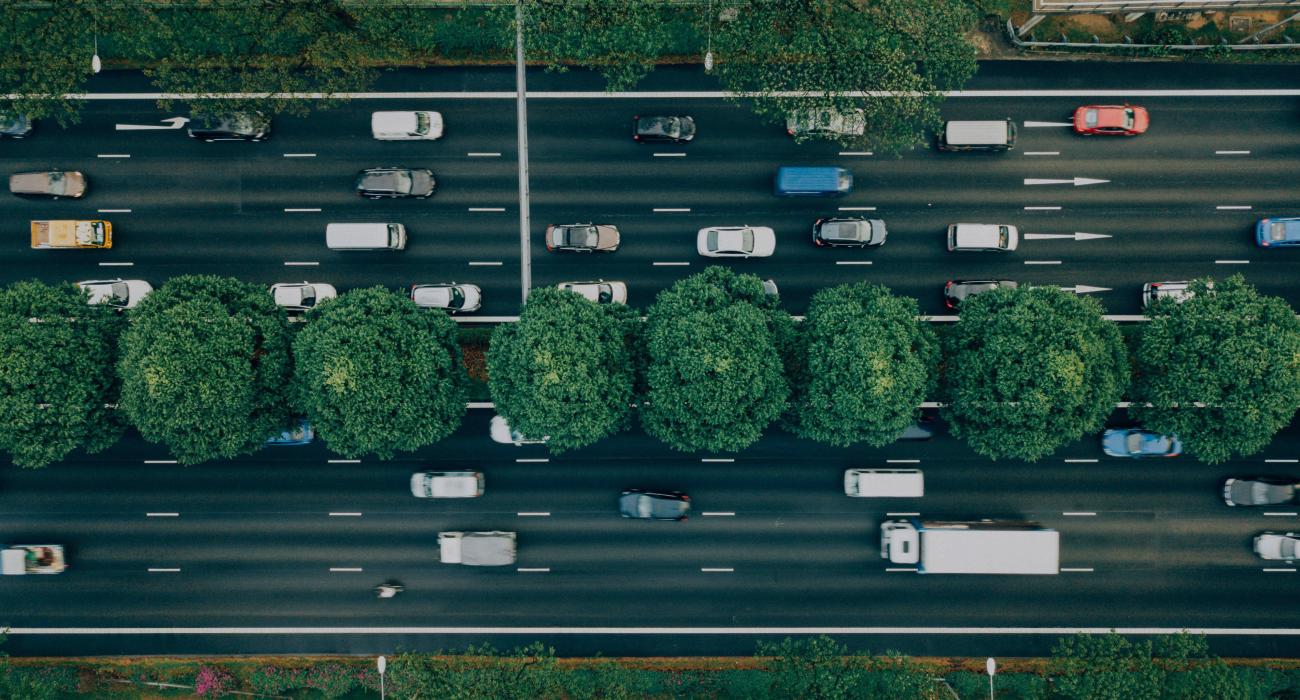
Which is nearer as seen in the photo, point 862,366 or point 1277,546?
point 862,366

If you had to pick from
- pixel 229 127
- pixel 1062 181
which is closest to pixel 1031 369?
pixel 1062 181

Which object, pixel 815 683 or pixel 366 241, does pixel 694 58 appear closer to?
pixel 366 241

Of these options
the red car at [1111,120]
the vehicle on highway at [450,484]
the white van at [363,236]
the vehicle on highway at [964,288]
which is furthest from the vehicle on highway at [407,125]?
the red car at [1111,120]

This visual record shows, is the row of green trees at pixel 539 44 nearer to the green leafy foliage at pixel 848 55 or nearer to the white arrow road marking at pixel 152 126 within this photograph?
the green leafy foliage at pixel 848 55

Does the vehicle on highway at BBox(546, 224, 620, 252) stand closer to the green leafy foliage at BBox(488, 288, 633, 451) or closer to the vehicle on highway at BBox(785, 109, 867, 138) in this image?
the green leafy foliage at BBox(488, 288, 633, 451)

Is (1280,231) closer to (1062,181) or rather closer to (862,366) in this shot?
(1062,181)

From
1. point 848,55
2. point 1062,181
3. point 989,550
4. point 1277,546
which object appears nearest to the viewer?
point 848,55
